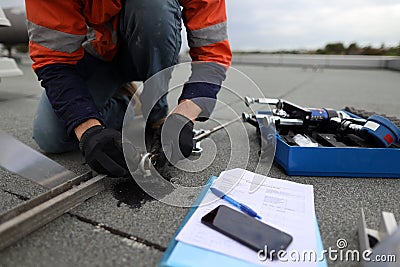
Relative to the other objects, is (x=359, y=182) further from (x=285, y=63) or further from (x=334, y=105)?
(x=285, y=63)

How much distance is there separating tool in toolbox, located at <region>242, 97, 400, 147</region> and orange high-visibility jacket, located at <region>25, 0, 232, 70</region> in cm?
24

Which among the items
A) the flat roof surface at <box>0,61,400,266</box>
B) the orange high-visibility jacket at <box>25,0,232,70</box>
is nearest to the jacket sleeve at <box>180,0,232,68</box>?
the orange high-visibility jacket at <box>25,0,232,70</box>

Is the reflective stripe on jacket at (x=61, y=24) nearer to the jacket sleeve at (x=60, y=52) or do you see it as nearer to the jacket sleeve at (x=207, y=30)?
the jacket sleeve at (x=60, y=52)

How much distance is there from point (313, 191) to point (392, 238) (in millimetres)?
358

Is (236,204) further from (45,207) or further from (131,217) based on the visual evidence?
(45,207)

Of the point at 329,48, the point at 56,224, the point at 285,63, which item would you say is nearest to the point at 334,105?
the point at 56,224

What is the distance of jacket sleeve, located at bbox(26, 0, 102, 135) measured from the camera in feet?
2.54

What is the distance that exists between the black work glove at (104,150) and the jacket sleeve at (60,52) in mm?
62

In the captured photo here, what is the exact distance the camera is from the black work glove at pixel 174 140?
814mm

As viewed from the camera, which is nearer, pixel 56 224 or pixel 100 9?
pixel 56 224

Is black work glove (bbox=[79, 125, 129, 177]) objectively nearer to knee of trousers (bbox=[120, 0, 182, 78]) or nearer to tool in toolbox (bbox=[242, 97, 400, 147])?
knee of trousers (bbox=[120, 0, 182, 78])

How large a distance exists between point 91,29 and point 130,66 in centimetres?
18

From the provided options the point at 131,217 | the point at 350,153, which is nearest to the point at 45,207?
the point at 131,217

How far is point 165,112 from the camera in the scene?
1288 millimetres
